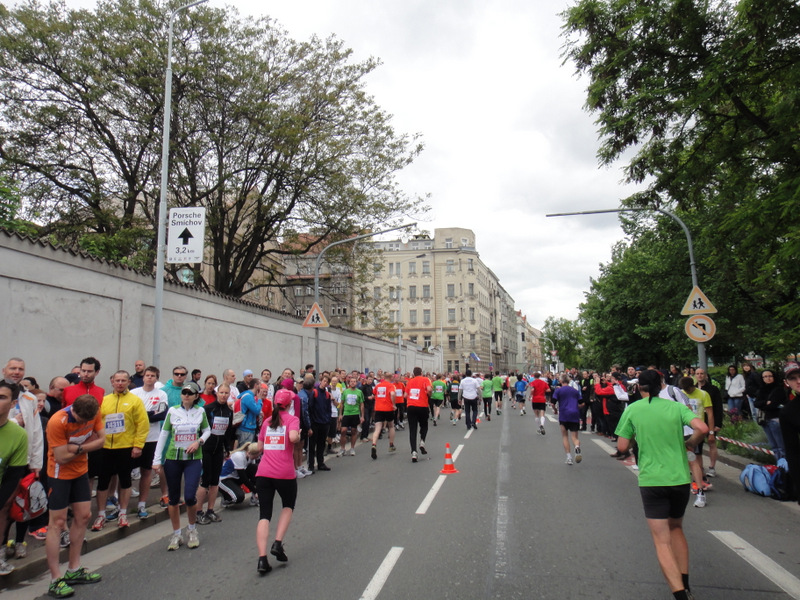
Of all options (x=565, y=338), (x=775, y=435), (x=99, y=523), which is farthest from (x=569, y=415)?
(x=565, y=338)

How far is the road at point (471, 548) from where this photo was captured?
188 inches

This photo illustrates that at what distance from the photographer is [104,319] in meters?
11.8

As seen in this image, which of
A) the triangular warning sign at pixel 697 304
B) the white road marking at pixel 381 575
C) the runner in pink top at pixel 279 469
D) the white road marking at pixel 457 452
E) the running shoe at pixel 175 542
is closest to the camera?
the white road marking at pixel 381 575

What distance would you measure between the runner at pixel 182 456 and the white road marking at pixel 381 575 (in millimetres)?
2243

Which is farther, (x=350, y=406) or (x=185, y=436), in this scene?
(x=350, y=406)

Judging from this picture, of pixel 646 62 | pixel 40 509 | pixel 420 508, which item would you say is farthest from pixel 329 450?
pixel 646 62

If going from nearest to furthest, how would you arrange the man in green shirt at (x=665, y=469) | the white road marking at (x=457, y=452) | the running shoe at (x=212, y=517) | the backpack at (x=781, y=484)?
the man in green shirt at (x=665, y=469), the running shoe at (x=212, y=517), the backpack at (x=781, y=484), the white road marking at (x=457, y=452)

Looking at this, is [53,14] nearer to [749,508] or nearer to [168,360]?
[168,360]

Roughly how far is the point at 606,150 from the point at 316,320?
9.35m

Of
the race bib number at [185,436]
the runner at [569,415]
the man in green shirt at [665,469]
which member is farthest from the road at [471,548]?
the runner at [569,415]

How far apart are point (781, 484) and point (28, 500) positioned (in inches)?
383

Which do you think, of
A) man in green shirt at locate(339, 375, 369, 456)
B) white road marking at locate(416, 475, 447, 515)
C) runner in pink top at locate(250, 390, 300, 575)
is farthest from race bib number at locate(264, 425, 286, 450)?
man in green shirt at locate(339, 375, 369, 456)

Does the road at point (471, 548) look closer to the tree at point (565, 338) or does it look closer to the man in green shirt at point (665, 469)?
the man in green shirt at point (665, 469)

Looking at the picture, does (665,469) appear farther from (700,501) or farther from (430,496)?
(430,496)
